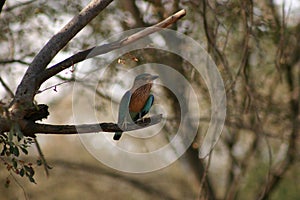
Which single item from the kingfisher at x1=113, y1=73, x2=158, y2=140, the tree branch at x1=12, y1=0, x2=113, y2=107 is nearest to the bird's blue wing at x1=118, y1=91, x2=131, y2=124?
the kingfisher at x1=113, y1=73, x2=158, y2=140

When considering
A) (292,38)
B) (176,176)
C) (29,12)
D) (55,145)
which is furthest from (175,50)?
(55,145)

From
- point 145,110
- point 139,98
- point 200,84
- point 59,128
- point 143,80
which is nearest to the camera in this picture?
point 59,128

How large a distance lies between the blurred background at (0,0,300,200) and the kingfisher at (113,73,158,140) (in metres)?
0.37

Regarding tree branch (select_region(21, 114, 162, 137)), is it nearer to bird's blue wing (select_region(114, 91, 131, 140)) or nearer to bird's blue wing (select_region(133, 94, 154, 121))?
bird's blue wing (select_region(114, 91, 131, 140))

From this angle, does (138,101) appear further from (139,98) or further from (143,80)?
(143,80)

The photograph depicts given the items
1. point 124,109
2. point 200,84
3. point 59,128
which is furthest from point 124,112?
point 200,84

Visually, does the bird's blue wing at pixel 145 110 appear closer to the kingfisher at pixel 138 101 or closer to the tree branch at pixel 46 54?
the kingfisher at pixel 138 101

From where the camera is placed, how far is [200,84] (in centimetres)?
768

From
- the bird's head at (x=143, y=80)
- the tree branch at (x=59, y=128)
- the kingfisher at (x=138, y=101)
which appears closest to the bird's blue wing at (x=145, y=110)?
the kingfisher at (x=138, y=101)

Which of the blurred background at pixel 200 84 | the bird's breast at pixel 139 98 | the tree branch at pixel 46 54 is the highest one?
the tree branch at pixel 46 54

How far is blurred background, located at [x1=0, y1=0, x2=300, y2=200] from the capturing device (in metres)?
6.57

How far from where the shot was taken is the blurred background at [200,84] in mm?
6566

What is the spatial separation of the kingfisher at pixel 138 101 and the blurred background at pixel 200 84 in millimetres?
371

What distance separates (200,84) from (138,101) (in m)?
3.11
